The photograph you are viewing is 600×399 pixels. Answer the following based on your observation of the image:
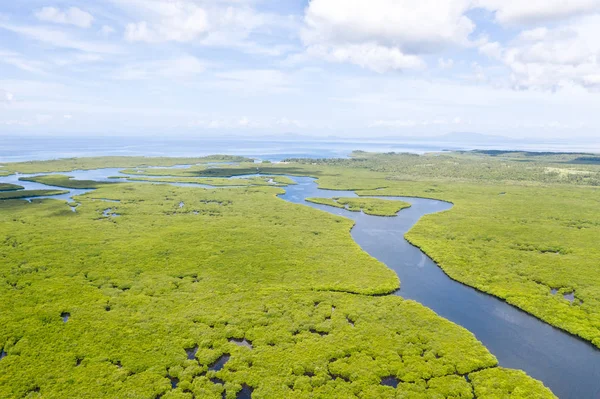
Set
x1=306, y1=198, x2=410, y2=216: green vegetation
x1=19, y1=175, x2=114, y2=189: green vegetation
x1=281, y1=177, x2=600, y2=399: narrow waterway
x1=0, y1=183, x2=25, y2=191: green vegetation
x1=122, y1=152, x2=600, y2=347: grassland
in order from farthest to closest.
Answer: x1=19, y1=175, x2=114, y2=189: green vegetation → x1=0, y1=183, x2=25, y2=191: green vegetation → x1=306, y1=198, x2=410, y2=216: green vegetation → x1=122, y1=152, x2=600, y2=347: grassland → x1=281, y1=177, x2=600, y2=399: narrow waterway

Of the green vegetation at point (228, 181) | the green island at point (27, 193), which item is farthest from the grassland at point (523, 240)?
the green island at point (27, 193)

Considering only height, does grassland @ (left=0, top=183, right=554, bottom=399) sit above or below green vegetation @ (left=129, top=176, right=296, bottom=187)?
below

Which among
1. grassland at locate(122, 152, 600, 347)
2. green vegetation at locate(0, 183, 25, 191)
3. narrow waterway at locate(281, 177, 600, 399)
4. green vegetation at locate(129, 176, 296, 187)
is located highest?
green vegetation at locate(129, 176, 296, 187)

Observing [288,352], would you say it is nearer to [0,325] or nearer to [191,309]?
[191,309]

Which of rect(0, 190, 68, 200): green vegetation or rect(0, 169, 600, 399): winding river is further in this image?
rect(0, 190, 68, 200): green vegetation

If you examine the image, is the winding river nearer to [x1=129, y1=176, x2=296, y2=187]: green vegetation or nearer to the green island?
[x1=129, y1=176, x2=296, y2=187]: green vegetation

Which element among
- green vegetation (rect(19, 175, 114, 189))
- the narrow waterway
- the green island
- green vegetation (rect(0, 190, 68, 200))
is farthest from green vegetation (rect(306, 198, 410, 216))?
green vegetation (rect(19, 175, 114, 189))

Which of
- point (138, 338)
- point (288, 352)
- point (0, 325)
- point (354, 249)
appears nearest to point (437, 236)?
point (354, 249)
